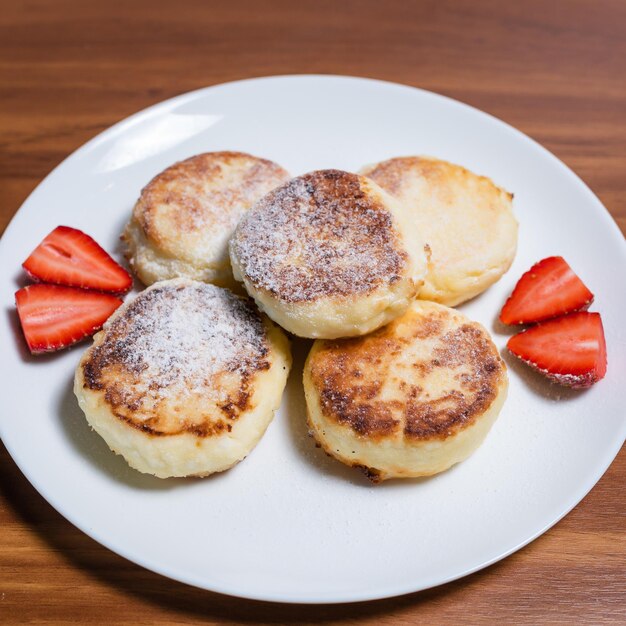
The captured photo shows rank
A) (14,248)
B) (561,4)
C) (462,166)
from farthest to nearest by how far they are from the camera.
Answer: (561,4), (462,166), (14,248)

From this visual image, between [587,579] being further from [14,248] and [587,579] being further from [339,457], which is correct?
[14,248]

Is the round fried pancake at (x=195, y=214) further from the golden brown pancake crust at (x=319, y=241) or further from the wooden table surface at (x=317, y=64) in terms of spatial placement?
the wooden table surface at (x=317, y=64)

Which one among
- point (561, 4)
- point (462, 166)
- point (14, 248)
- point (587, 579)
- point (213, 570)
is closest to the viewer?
point (213, 570)

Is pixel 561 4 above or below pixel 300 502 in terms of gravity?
above

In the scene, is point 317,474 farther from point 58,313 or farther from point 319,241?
point 58,313

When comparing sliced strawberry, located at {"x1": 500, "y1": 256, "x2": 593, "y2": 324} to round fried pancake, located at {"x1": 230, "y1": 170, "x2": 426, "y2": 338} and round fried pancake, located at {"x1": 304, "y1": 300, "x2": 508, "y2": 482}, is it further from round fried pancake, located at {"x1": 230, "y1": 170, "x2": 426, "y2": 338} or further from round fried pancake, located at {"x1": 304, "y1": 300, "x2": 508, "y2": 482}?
round fried pancake, located at {"x1": 230, "y1": 170, "x2": 426, "y2": 338}

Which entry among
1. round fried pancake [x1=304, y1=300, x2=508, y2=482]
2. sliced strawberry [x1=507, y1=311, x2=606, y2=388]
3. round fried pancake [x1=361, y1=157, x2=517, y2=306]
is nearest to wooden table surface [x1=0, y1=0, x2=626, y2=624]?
sliced strawberry [x1=507, y1=311, x2=606, y2=388]

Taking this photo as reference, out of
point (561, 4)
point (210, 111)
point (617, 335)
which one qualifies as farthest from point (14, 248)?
point (561, 4)
